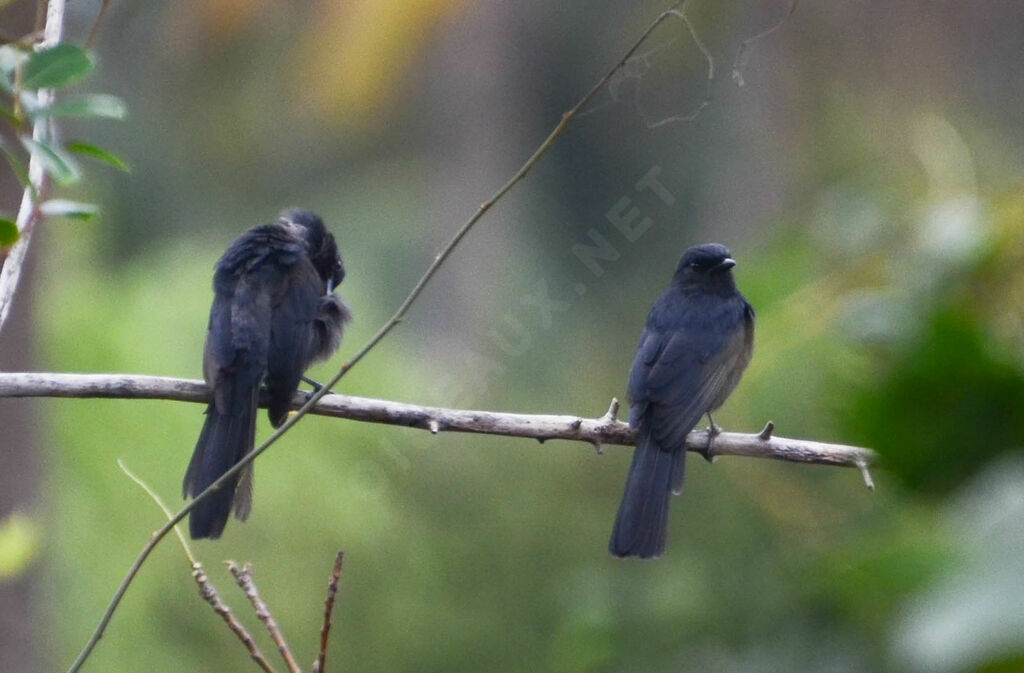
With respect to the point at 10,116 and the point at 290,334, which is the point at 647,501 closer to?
the point at 290,334

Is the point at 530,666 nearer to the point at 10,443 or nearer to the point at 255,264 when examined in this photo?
the point at 10,443

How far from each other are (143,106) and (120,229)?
7.53 ft

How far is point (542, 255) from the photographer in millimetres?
17875

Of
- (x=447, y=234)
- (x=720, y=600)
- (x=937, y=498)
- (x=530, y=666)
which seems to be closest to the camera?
(x=937, y=498)

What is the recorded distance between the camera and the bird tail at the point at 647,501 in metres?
3.74

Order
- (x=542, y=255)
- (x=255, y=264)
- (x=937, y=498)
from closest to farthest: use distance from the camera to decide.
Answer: (x=937, y=498), (x=255, y=264), (x=542, y=255)

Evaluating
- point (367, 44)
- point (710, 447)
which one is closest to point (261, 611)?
point (710, 447)

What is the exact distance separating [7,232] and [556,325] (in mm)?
12111

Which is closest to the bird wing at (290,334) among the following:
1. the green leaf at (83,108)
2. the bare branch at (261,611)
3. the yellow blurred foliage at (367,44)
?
the bare branch at (261,611)

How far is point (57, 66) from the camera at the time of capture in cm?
150

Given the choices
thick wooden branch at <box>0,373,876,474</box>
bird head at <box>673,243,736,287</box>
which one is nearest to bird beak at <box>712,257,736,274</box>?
bird head at <box>673,243,736,287</box>

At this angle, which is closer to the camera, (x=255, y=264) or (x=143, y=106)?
(x=255, y=264)

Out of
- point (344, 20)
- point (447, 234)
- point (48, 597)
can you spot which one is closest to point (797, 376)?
point (48, 597)

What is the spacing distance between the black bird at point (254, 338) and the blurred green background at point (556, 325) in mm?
1018
